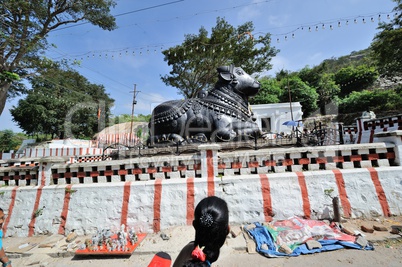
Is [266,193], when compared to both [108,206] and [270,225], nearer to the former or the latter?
[270,225]

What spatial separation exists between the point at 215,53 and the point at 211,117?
31.9 ft

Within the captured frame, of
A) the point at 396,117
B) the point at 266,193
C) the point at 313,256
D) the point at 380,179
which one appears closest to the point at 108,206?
the point at 266,193

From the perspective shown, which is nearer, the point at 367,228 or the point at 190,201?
the point at 367,228

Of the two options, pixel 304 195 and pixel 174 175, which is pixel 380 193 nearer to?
pixel 304 195

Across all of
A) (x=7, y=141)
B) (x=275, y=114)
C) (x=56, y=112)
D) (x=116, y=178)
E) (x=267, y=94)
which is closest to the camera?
(x=116, y=178)

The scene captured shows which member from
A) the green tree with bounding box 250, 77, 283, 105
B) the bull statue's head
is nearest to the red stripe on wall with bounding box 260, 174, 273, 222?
the bull statue's head

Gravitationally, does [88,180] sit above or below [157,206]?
above

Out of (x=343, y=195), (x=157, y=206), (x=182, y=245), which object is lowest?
(x=182, y=245)

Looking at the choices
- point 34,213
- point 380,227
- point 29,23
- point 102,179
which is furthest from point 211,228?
point 29,23

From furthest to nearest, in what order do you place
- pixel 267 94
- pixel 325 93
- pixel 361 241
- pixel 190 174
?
pixel 325 93 < pixel 267 94 < pixel 190 174 < pixel 361 241

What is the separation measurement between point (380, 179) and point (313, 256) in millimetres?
2044

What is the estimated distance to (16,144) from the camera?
96.3 feet

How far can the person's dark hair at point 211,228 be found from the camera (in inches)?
51.7

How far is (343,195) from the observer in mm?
3781
